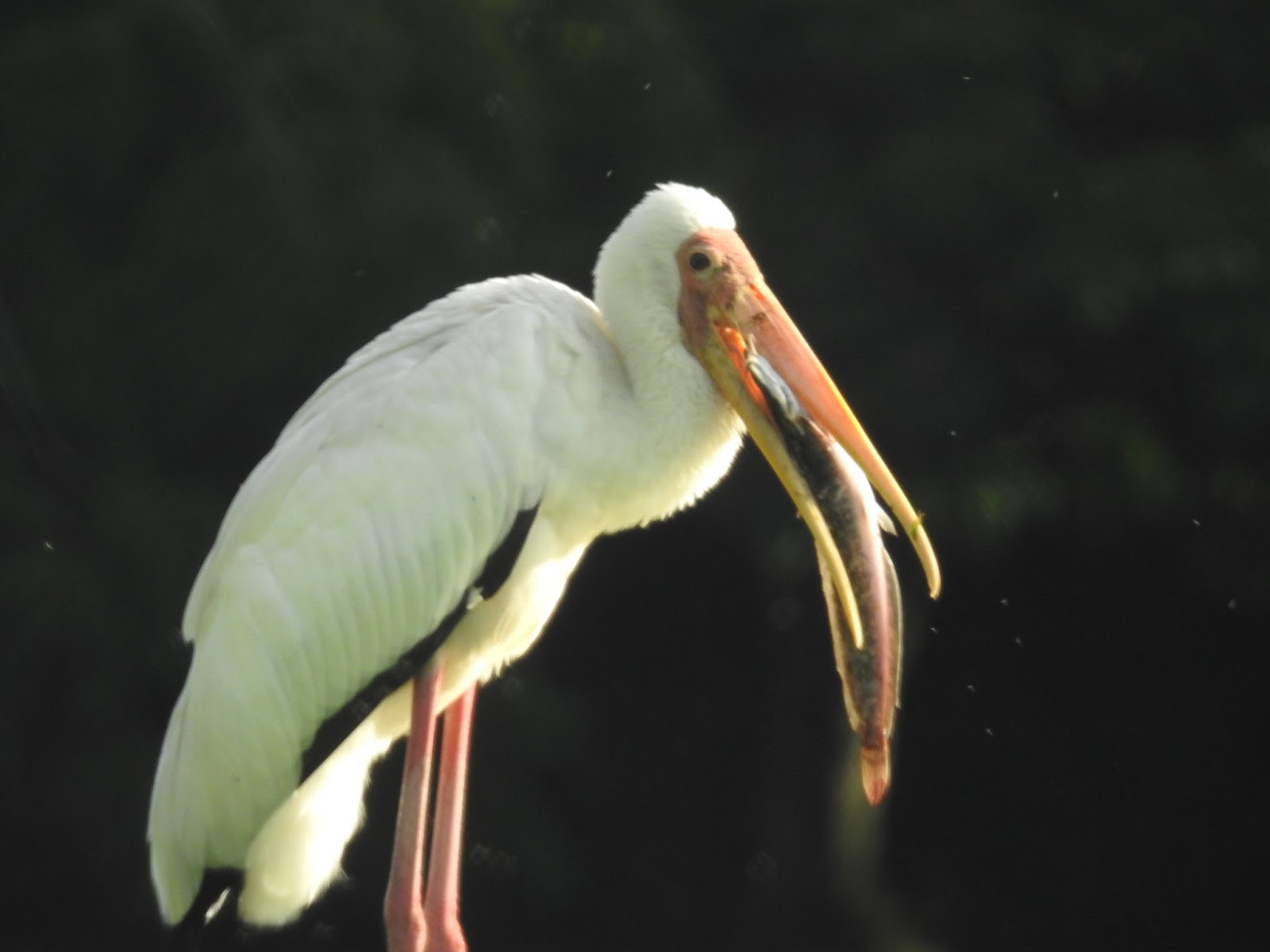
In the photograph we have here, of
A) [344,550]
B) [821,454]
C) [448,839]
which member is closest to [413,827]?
[448,839]

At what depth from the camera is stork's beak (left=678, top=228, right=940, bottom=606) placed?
11.6 ft

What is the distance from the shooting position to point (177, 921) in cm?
364

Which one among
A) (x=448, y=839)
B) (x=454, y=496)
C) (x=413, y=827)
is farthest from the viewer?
(x=448, y=839)

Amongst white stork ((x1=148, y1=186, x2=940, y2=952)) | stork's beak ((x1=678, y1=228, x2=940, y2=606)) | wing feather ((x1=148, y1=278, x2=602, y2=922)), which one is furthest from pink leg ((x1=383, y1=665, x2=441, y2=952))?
stork's beak ((x1=678, y1=228, x2=940, y2=606))

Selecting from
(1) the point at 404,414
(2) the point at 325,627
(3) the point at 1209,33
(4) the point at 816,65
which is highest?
(1) the point at 404,414

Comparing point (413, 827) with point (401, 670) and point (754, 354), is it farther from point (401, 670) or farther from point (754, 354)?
point (754, 354)

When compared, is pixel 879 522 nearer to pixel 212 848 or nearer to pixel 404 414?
pixel 404 414

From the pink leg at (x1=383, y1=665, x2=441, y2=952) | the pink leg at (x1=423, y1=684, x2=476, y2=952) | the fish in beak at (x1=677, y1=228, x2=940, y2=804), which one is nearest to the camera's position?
the fish in beak at (x1=677, y1=228, x2=940, y2=804)

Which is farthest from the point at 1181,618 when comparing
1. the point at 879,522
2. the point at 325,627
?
the point at 325,627

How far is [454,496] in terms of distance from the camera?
3543 millimetres

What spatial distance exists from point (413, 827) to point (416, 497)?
58 cm

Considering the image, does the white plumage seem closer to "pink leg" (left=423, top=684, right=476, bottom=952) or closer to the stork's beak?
the stork's beak

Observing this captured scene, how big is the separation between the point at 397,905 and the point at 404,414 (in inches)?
33.9

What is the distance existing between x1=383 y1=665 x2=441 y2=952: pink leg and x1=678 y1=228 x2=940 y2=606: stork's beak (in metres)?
0.70
